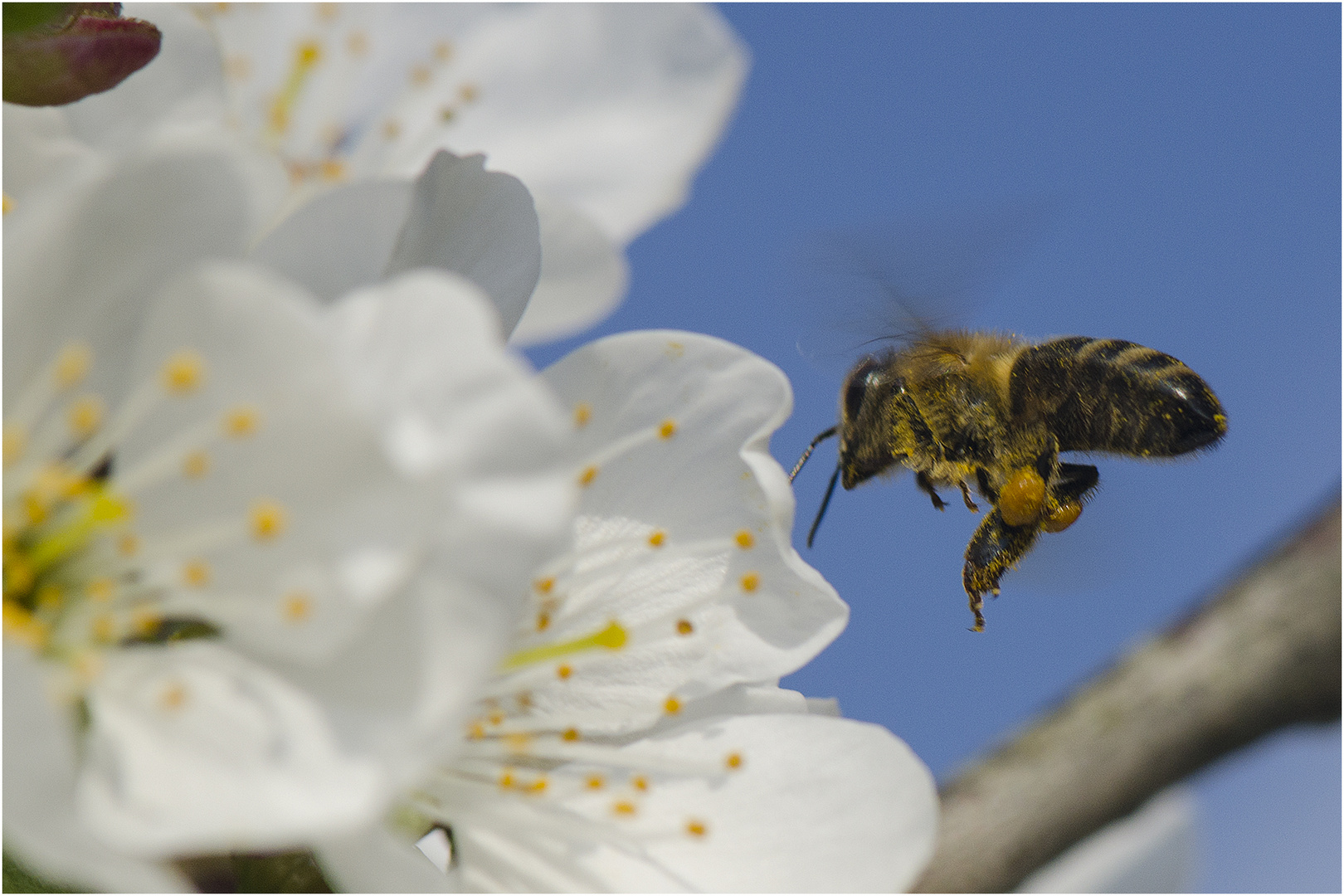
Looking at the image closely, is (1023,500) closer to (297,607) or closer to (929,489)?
(929,489)

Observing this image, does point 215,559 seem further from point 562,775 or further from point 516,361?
point 562,775

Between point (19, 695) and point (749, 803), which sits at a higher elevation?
point (19, 695)

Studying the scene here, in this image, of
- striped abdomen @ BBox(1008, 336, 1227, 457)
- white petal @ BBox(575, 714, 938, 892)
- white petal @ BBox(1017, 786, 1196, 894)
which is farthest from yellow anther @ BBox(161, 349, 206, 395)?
striped abdomen @ BBox(1008, 336, 1227, 457)

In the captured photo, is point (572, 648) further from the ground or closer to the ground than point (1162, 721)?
further from the ground

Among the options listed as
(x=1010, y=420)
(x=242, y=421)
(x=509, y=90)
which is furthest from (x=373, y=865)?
(x=509, y=90)

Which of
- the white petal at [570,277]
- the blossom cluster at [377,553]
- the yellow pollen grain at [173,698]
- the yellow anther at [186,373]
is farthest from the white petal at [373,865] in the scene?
the white petal at [570,277]

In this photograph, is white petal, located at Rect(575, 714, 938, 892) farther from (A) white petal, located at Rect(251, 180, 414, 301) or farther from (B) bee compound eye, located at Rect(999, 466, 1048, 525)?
(B) bee compound eye, located at Rect(999, 466, 1048, 525)

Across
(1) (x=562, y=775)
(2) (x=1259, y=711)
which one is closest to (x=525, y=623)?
(1) (x=562, y=775)
